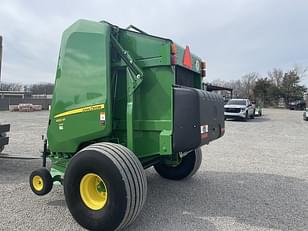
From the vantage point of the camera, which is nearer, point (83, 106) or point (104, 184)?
point (104, 184)

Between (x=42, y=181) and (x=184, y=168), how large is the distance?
7.64 ft

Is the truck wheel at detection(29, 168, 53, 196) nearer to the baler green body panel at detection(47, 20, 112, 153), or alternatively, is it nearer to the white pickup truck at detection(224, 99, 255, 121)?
the baler green body panel at detection(47, 20, 112, 153)

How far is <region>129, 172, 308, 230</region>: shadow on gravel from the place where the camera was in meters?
3.28

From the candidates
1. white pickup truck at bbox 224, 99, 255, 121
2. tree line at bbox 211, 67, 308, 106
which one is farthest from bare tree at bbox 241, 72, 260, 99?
white pickup truck at bbox 224, 99, 255, 121

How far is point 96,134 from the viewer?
350 cm

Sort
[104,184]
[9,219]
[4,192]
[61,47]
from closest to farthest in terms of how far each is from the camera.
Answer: [104,184], [9,219], [61,47], [4,192]

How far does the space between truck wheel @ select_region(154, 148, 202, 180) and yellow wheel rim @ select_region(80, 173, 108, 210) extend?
6.09 feet

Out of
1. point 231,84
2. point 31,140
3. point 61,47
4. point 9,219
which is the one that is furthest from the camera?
point 231,84

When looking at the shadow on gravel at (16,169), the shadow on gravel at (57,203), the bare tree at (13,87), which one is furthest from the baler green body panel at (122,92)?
the bare tree at (13,87)

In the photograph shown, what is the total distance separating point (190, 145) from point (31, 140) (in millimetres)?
7575

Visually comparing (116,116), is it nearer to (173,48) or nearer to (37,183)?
(173,48)

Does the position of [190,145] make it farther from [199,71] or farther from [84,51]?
[84,51]

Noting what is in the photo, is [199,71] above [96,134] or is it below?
above

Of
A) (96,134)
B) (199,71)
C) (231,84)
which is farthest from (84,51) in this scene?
(231,84)
